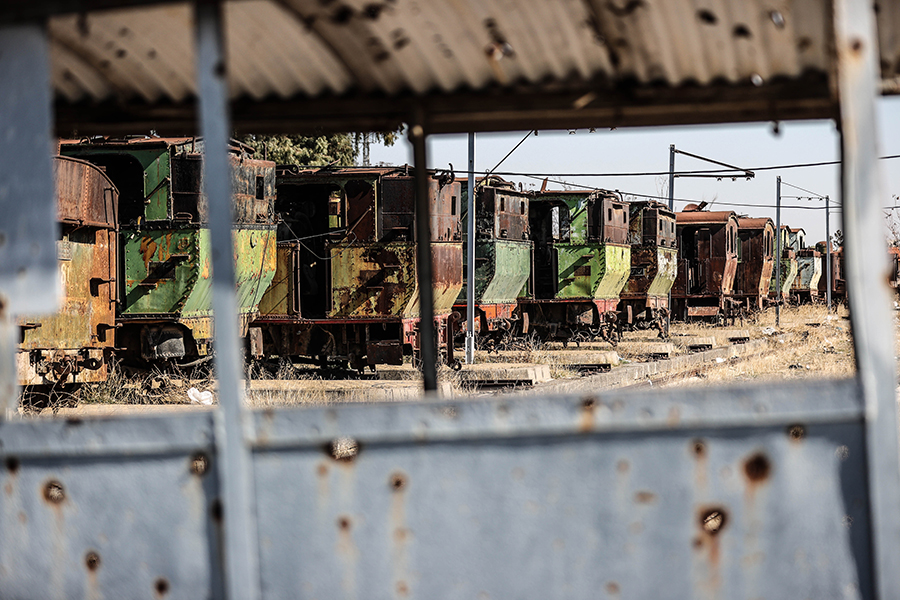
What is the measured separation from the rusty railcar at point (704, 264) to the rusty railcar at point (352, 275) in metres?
18.3

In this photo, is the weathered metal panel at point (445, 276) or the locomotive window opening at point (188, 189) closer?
the locomotive window opening at point (188, 189)

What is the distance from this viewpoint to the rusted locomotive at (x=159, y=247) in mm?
13250

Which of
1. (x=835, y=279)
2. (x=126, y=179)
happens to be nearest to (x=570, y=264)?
(x=126, y=179)

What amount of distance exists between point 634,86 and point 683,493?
1.52 meters

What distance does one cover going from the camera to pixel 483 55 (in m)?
3.46

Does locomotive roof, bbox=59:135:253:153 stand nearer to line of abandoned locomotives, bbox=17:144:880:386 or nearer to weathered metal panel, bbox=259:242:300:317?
line of abandoned locomotives, bbox=17:144:880:386

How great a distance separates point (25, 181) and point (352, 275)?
12.9 m

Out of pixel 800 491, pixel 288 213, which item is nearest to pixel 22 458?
pixel 800 491

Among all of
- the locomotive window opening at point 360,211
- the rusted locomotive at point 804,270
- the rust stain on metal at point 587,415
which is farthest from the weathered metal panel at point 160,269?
the rusted locomotive at point 804,270

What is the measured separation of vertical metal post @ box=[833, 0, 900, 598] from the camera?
108 inches

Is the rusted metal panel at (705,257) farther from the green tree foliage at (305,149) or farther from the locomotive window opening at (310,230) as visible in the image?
the locomotive window opening at (310,230)

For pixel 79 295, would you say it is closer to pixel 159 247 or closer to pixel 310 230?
pixel 159 247

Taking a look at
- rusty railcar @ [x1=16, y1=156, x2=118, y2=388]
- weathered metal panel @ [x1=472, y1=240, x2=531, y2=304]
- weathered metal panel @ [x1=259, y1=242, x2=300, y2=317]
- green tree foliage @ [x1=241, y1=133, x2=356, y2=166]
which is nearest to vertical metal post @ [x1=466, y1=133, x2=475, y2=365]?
weathered metal panel @ [x1=472, y1=240, x2=531, y2=304]

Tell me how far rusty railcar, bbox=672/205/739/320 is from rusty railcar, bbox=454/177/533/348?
1215 centimetres
